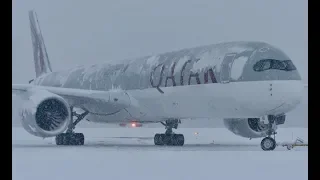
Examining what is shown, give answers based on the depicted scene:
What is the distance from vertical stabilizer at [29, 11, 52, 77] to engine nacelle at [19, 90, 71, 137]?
5085 millimetres

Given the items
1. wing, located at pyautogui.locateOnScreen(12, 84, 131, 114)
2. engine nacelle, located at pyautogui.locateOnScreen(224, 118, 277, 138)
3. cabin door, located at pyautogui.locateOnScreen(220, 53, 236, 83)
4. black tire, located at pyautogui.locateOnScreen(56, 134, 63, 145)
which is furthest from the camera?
black tire, located at pyautogui.locateOnScreen(56, 134, 63, 145)

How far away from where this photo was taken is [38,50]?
1691cm

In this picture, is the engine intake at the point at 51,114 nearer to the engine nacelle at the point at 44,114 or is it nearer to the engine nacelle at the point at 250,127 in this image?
the engine nacelle at the point at 44,114

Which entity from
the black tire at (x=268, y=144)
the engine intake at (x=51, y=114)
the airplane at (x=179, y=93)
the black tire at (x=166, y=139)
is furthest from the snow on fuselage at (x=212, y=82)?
the engine intake at (x=51, y=114)

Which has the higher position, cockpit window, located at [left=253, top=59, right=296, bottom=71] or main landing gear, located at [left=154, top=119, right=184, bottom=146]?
cockpit window, located at [left=253, top=59, right=296, bottom=71]

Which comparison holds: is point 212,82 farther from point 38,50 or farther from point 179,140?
point 38,50

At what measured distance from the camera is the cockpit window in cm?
1013

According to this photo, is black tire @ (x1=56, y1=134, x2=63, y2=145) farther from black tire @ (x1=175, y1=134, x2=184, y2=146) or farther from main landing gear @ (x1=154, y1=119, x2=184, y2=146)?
black tire @ (x1=175, y1=134, x2=184, y2=146)

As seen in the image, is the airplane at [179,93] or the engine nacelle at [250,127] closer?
the airplane at [179,93]

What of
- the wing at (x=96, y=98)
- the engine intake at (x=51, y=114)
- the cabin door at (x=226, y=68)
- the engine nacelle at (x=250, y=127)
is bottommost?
the engine nacelle at (x=250, y=127)

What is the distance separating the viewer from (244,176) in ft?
20.9

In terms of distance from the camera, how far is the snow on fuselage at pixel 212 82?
10086mm

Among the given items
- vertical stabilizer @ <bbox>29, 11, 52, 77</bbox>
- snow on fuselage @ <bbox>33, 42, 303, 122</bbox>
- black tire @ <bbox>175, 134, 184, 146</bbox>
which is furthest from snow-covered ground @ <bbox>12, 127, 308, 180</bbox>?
vertical stabilizer @ <bbox>29, 11, 52, 77</bbox>

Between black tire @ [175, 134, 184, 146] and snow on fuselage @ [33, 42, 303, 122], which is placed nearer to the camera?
snow on fuselage @ [33, 42, 303, 122]
